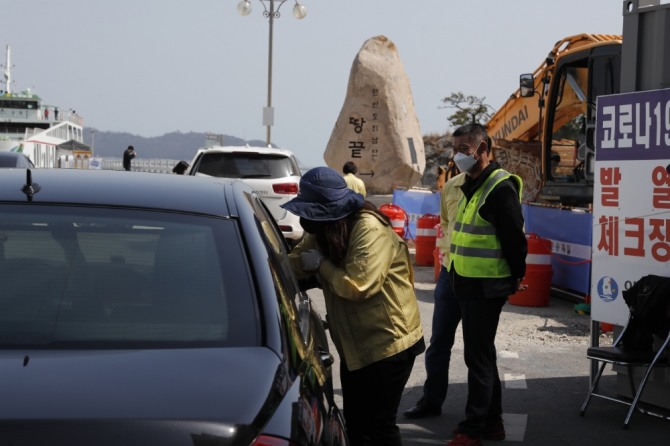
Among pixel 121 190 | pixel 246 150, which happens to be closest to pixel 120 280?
pixel 121 190

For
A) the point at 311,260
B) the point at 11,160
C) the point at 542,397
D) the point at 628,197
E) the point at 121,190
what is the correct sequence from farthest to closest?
the point at 11,160 → the point at 542,397 → the point at 628,197 → the point at 311,260 → the point at 121,190

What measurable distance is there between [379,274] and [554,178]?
1170 cm

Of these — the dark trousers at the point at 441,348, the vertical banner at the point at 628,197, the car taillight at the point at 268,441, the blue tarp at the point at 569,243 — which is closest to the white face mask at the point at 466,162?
the dark trousers at the point at 441,348

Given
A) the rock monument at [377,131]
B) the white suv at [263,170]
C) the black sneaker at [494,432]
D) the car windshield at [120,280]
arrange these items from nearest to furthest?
1. the car windshield at [120,280]
2. the black sneaker at [494,432]
3. the white suv at [263,170]
4. the rock monument at [377,131]

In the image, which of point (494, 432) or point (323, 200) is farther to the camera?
point (494, 432)

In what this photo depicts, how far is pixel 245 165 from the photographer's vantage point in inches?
576

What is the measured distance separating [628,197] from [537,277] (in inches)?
205

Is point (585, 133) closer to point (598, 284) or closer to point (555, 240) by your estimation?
point (555, 240)

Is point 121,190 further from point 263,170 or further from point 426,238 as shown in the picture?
point 426,238

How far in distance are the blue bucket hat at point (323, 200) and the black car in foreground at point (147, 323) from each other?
635 millimetres

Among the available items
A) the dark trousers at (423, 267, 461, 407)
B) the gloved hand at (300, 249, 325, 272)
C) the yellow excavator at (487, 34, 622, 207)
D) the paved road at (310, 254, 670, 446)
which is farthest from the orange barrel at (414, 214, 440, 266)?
the gloved hand at (300, 249, 325, 272)

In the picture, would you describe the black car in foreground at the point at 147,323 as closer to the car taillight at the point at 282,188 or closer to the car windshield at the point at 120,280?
the car windshield at the point at 120,280

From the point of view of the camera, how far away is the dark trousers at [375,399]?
171 inches

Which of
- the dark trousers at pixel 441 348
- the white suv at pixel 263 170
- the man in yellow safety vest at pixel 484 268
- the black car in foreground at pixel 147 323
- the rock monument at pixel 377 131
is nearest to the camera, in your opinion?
the black car in foreground at pixel 147 323
